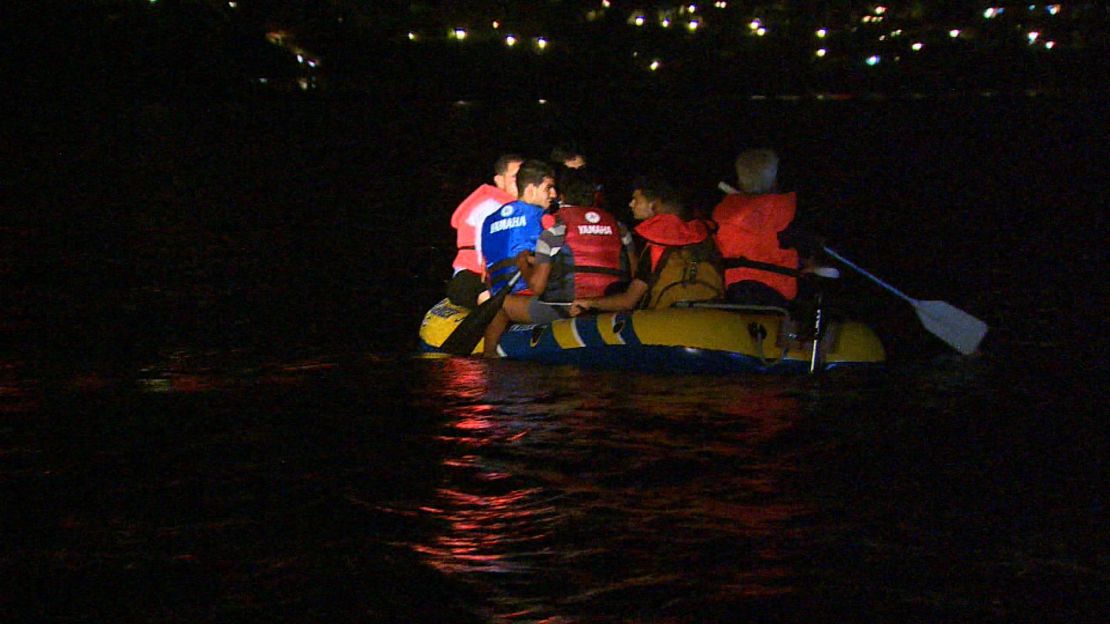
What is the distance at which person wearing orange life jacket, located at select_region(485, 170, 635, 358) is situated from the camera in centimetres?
1173

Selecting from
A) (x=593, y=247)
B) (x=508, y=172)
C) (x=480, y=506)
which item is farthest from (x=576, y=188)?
(x=480, y=506)

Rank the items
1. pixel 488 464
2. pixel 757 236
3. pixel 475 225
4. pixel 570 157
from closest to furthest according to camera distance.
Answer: pixel 488 464 → pixel 757 236 → pixel 570 157 → pixel 475 225

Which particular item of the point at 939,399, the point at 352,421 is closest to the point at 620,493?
the point at 352,421

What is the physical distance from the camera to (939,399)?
11.1 metres

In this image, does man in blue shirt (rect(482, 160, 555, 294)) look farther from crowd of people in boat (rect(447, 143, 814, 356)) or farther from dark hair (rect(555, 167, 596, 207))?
dark hair (rect(555, 167, 596, 207))

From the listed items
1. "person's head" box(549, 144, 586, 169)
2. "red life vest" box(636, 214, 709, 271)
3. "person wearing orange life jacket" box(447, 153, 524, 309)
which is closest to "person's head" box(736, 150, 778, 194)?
"red life vest" box(636, 214, 709, 271)

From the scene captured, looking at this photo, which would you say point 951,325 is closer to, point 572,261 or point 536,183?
point 572,261

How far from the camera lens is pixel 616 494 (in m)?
8.31

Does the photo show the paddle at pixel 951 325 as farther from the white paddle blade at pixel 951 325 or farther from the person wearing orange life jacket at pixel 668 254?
the person wearing orange life jacket at pixel 668 254

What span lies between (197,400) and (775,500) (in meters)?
4.53

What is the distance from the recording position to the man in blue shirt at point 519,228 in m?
11.8

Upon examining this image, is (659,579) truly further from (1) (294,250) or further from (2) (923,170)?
(2) (923,170)

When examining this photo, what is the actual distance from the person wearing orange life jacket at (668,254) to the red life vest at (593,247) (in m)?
0.18

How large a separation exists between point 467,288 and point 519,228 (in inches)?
47.5
